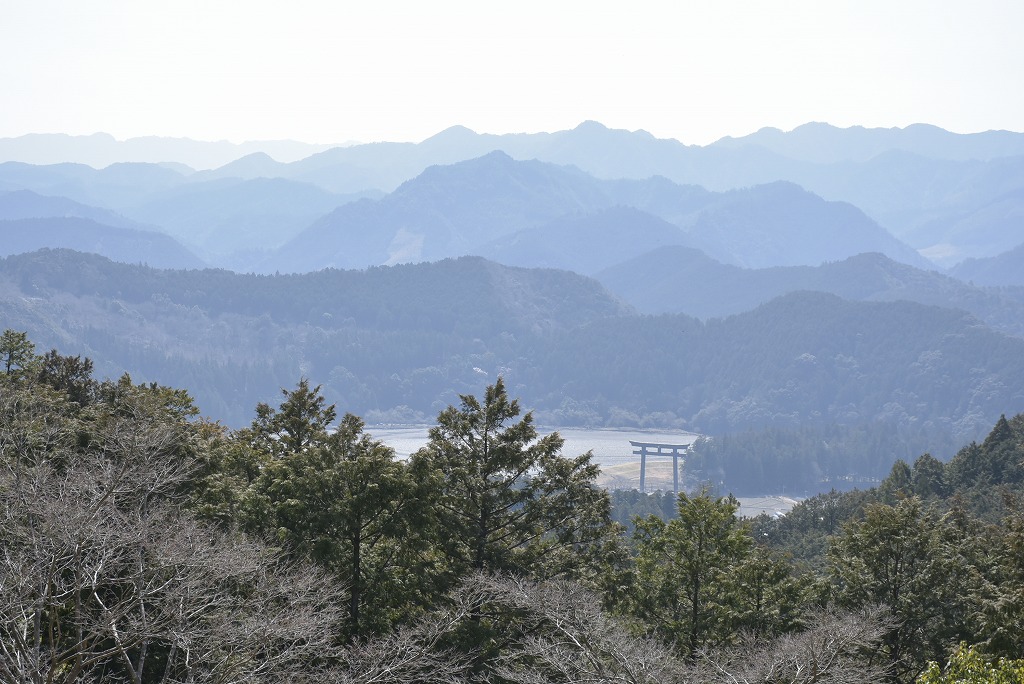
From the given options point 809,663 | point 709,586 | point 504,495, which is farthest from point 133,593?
point 709,586

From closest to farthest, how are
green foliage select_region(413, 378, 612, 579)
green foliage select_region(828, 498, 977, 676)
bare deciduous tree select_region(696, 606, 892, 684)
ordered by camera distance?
bare deciduous tree select_region(696, 606, 892, 684) < green foliage select_region(413, 378, 612, 579) < green foliage select_region(828, 498, 977, 676)

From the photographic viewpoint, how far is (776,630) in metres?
29.8

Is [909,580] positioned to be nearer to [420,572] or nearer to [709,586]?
[709,586]

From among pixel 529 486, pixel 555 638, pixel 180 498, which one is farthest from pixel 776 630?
pixel 180 498

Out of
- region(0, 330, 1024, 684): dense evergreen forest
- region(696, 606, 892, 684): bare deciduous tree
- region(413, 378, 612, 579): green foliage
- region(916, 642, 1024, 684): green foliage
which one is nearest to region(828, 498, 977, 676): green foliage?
region(0, 330, 1024, 684): dense evergreen forest

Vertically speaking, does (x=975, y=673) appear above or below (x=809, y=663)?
above

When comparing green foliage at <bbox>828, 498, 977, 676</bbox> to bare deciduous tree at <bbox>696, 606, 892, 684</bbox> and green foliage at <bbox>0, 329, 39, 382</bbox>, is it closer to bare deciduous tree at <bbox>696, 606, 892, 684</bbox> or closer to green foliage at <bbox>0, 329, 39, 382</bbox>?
bare deciduous tree at <bbox>696, 606, 892, 684</bbox>

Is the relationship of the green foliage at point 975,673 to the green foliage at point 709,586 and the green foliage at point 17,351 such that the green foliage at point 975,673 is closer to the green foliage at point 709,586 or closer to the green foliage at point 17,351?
the green foliage at point 709,586

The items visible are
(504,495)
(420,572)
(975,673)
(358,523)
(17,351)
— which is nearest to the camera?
(975,673)

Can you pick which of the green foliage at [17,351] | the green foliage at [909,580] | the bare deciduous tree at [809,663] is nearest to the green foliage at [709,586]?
the green foliage at [909,580]

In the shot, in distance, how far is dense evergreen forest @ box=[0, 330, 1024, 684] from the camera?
60.1ft

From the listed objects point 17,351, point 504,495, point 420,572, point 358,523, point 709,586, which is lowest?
point 709,586

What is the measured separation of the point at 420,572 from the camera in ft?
87.2

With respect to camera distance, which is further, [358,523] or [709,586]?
[709,586]
